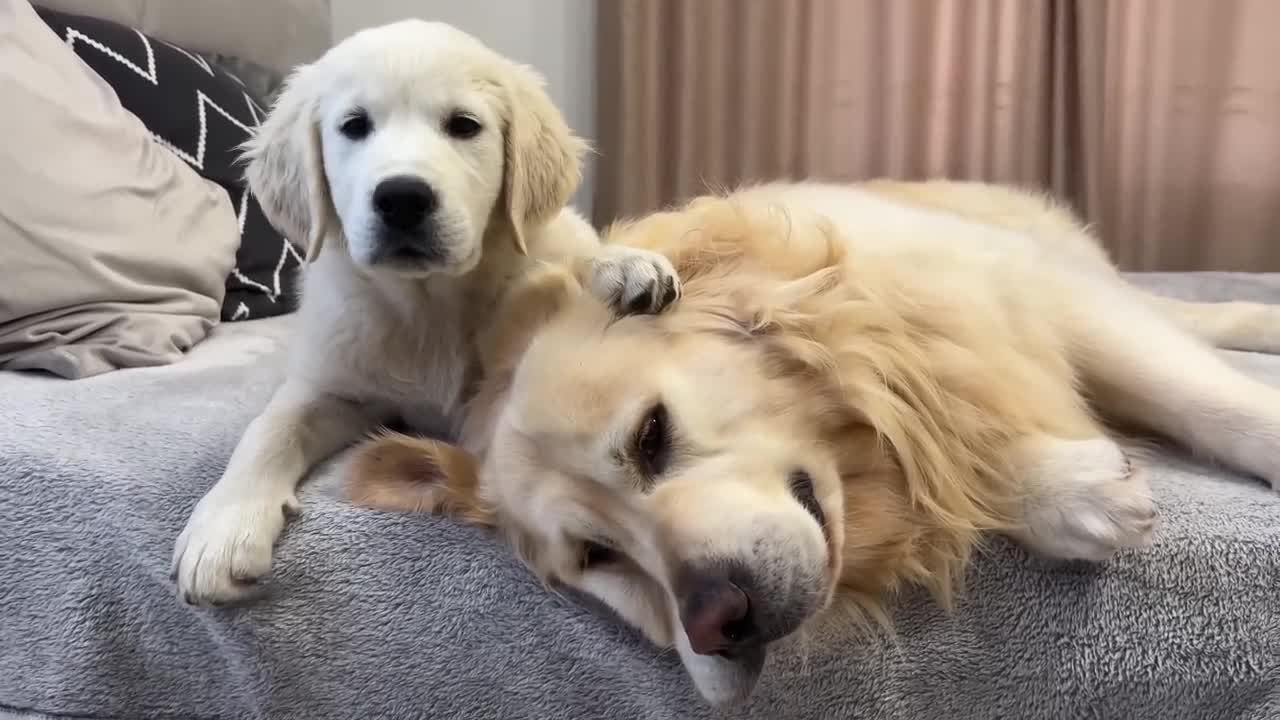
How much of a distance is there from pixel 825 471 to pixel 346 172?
68 cm

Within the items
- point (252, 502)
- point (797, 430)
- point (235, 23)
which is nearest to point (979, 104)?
point (235, 23)

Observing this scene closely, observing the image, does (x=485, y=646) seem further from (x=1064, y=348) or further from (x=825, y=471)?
(x=1064, y=348)

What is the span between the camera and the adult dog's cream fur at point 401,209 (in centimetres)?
107

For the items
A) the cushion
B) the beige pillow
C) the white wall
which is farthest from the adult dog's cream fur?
the white wall

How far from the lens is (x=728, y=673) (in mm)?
699

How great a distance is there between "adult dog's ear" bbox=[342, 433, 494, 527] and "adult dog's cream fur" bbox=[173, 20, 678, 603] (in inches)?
4.8

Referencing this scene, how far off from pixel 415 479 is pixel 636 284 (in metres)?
0.29

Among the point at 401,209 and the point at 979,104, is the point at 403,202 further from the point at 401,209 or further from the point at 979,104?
the point at 979,104

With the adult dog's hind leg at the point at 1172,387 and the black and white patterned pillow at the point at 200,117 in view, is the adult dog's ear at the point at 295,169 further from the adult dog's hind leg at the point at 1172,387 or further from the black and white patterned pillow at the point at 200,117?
the adult dog's hind leg at the point at 1172,387

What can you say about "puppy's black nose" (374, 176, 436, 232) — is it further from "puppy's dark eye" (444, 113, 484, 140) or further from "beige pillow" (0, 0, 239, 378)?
"beige pillow" (0, 0, 239, 378)

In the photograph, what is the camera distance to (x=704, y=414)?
2.63 ft

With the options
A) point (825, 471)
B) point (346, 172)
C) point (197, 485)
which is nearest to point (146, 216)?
point (346, 172)

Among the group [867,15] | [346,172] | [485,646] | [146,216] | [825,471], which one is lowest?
[485,646]

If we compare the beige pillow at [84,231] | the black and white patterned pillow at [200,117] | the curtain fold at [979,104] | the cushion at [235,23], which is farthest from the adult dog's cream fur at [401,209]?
the curtain fold at [979,104]
